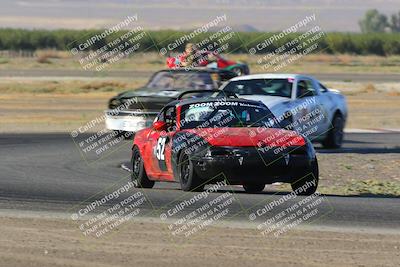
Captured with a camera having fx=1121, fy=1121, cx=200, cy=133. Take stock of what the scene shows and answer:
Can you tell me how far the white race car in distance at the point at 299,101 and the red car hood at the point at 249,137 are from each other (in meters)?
6.53

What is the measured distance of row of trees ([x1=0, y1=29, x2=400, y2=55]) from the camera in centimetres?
10912

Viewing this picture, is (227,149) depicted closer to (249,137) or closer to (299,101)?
(249,137)

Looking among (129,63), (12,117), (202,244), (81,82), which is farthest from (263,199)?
(129,63)

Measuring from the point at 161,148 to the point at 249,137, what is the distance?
1.37 metres

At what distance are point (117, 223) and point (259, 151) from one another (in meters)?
2.72

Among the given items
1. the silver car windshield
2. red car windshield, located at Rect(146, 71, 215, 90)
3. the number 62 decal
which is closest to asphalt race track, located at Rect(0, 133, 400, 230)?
the number 62 decal

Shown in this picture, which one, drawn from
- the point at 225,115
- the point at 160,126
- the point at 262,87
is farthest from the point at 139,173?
the point at 262,87

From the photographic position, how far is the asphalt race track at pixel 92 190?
1259cm

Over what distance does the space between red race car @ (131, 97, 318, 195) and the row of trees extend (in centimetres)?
9019

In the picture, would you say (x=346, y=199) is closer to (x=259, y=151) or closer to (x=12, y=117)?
(x=259, y=151)

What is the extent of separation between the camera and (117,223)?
38.3 ft

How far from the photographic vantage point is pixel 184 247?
10.1 m

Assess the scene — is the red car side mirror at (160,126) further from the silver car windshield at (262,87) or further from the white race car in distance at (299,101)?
the silver car windshield at (262,87)

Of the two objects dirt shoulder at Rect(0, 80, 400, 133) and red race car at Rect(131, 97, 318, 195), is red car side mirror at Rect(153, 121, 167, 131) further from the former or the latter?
dirt shoulder at Rect(0, 80, 400, 133)
